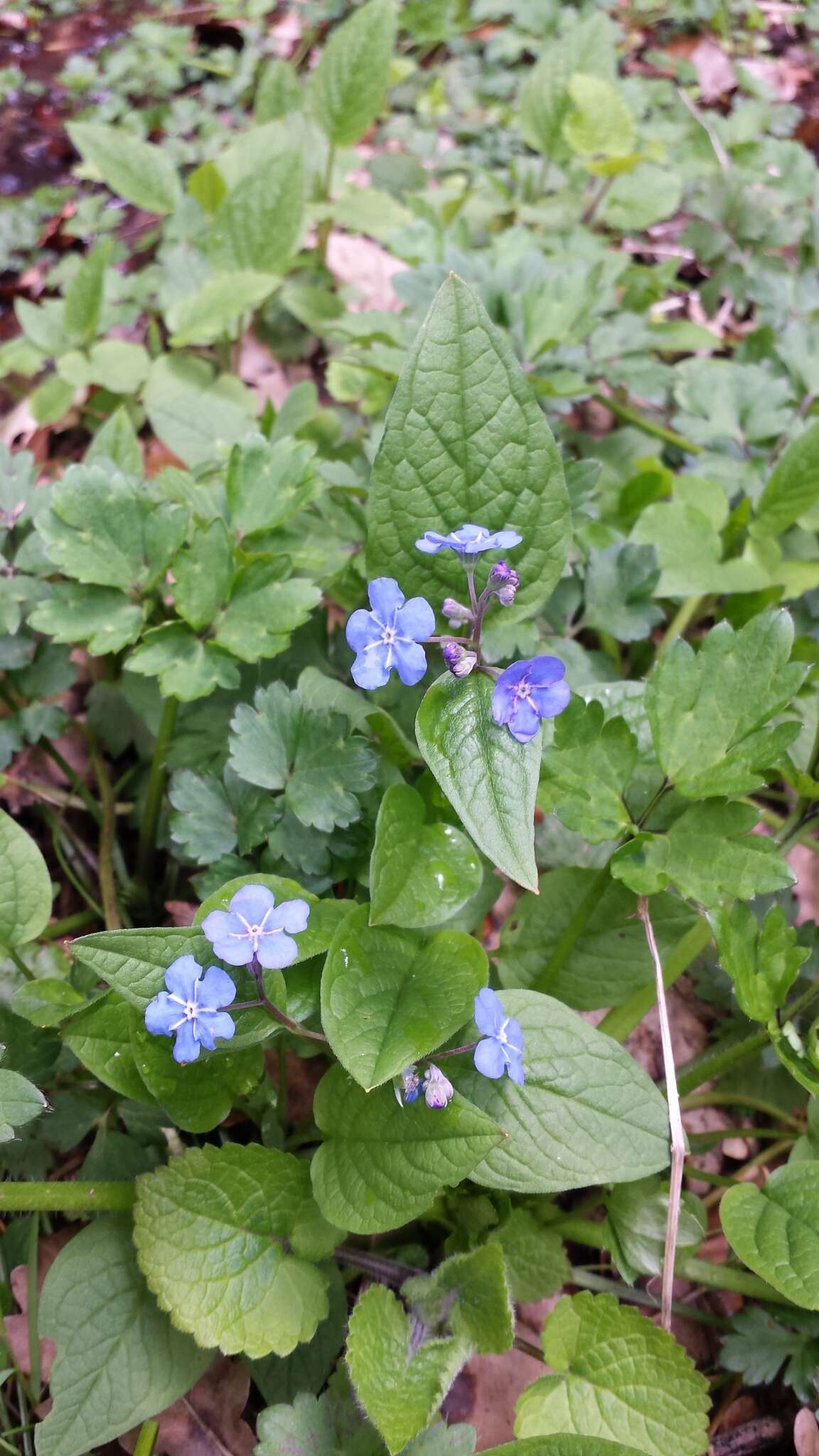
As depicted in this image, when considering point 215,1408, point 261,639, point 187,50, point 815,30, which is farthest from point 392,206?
point 215,1408

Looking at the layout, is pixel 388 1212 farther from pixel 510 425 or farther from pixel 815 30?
pixel 815 30

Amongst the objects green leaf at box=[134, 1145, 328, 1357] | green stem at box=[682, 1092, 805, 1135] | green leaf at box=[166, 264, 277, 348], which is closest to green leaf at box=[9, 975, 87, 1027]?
green leaf at box=[134, 1145, 328, 1357]

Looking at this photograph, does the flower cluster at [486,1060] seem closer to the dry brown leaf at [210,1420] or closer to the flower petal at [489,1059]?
the flower petal at [489,1059]

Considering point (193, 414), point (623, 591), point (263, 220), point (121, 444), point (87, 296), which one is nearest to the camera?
point (623, 591)

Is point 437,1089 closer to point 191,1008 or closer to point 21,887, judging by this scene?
point 191,1008

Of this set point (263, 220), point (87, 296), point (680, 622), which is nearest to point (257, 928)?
point (680, 622)

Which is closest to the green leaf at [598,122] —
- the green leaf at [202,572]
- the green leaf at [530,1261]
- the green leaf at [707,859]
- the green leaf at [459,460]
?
the green leaf at [459,460]
